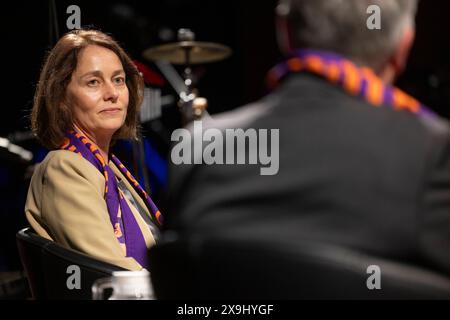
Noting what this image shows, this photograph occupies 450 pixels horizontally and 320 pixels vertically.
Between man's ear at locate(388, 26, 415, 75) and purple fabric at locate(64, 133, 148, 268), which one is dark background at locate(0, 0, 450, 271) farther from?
man's ear at locate(388, 26, 415, 75)

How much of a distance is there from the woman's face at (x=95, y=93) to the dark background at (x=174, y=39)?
2.70 ft

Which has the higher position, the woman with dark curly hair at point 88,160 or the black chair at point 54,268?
the woman with dark curly hair at point 88,160

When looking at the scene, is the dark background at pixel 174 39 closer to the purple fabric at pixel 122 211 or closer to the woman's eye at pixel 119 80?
the woman's eye at pixel 119 80

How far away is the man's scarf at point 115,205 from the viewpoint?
2.24 m

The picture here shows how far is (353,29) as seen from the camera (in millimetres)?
1113

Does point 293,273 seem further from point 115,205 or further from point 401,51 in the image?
point 115,205

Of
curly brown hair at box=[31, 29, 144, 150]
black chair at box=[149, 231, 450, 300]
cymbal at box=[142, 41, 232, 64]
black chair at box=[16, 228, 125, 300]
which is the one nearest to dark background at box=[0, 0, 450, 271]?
cymbal at box=[142, 41, 232, 64]

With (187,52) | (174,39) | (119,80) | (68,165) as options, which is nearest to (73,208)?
(68,165)

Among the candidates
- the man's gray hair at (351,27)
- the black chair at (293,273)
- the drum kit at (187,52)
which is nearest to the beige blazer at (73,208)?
the black chair at (293,273)

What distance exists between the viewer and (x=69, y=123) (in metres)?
2.44

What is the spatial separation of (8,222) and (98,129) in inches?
84.7

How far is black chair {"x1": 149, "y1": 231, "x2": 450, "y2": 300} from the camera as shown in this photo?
39.9 inches
